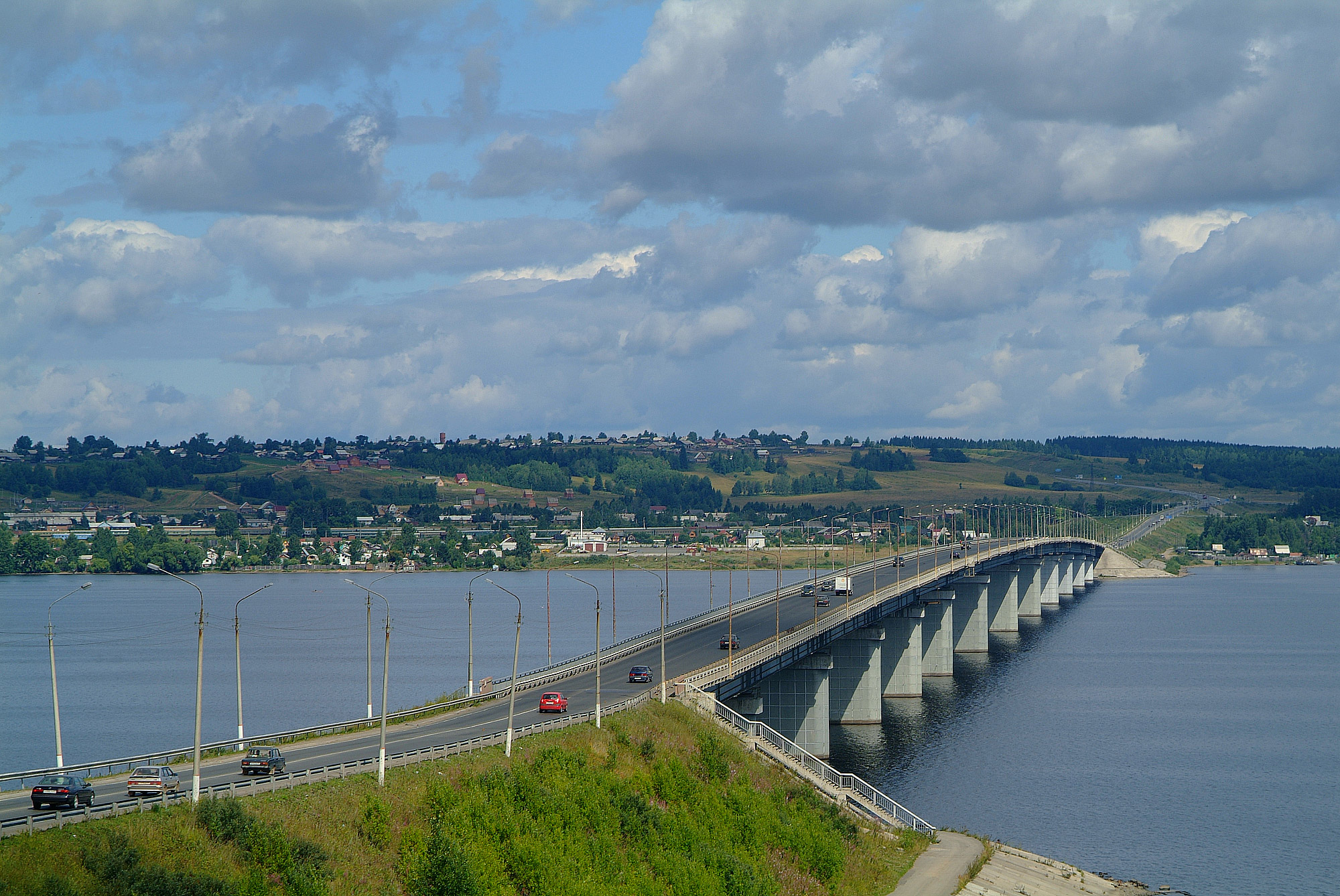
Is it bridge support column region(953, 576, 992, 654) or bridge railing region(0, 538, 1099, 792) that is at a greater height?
bridge railing region(0, 538, 1099, 792)

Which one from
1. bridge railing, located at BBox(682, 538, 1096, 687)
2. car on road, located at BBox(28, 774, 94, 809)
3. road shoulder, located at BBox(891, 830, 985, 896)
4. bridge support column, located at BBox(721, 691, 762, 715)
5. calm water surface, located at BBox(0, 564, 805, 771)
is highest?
car on road, located at BBox(28, 774, 94, 809)

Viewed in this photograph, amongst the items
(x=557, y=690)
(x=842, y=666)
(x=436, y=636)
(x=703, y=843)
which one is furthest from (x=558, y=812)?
(x=436, y=636)

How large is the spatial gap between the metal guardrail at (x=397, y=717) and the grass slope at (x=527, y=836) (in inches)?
328

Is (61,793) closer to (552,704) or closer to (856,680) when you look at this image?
(552,704)

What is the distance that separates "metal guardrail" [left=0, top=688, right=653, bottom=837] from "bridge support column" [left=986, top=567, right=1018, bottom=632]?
440 ft

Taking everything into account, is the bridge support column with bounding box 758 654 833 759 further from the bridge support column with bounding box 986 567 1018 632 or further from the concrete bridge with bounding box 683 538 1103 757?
the bridge support column with bounding box 986 567 1018 632

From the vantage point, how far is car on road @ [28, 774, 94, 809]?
42062 mm

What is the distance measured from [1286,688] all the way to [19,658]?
129 metres

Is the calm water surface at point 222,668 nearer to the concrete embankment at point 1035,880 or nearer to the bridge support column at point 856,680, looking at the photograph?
the bridge support column at point 856,680

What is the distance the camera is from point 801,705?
9094 cm

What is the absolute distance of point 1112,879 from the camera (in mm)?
61812

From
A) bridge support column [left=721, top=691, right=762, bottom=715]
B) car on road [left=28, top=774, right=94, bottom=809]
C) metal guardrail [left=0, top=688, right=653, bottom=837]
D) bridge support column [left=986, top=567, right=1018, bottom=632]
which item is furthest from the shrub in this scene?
bridge support column [left=986, top=567, right=1018, bottom=632]

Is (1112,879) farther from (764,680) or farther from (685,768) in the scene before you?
(764,680)

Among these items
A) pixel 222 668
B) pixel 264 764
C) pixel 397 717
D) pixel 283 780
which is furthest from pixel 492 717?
pixel 222 668
